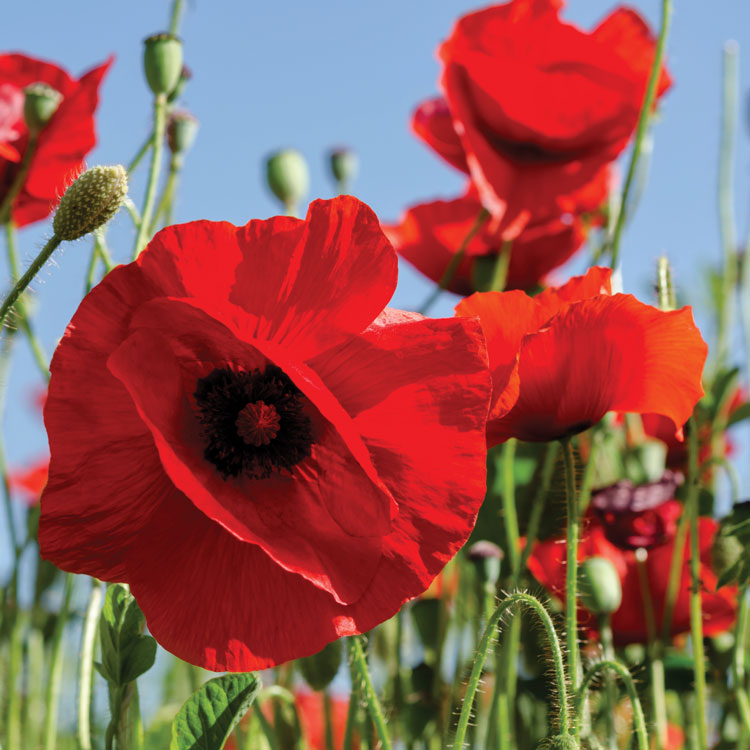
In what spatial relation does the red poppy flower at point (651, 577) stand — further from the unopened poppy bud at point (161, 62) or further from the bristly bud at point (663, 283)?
the unopened poppy bud at point (161, 62)

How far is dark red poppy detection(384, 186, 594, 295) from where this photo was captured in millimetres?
934

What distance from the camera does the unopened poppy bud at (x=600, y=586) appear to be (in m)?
0.66

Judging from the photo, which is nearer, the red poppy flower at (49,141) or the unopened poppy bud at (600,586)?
the unopened poppy bud at (600,586)

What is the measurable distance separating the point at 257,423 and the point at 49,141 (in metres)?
0.40

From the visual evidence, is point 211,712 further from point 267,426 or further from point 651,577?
point 651,577

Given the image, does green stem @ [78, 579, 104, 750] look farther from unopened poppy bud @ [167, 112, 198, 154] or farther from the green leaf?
unopened poppy bud @ [167, 112, 198, 154]

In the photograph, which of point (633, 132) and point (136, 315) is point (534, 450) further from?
point (136, 315)

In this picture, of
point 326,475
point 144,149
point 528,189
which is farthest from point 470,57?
point 326,475

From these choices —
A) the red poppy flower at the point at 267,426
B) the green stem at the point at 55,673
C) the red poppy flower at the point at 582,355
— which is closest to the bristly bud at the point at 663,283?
the red poppy flower at the point at 582,355

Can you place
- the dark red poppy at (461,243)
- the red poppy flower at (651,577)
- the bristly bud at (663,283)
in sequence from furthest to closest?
1. the dark red poppy at (461,243)
2. the red poppy flower at (651,577)
3. the bristly bud at (663,283)

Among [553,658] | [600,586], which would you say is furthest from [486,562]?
[553,658]

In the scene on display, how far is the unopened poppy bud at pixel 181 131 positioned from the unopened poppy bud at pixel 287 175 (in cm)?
8

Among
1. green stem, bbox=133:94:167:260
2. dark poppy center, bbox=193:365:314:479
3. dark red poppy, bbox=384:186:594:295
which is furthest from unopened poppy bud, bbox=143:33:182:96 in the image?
dark red poppy, bbox=384:186:594:295

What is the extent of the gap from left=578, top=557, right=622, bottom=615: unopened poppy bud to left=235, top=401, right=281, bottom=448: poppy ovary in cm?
26
